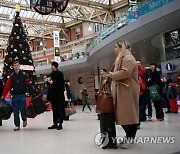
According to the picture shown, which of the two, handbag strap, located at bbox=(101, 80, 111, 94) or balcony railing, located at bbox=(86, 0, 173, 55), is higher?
balcony railing, located at bbox=(86, 0, 173, 55)

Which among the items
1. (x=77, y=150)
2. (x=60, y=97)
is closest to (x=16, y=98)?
(x=60, y=97)

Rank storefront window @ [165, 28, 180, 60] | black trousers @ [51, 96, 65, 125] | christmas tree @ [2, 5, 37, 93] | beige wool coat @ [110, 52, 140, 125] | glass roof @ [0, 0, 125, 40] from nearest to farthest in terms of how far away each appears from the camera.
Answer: beige wool coat @ [110, 52, 140, 125] < black trousers @ [51, 96, 65, 125] < storefront window @ [165, 28, 180, 60] < christmas tree @ [2, 5, 37, 93] < glass roof @ [0, 0, 125, 40]

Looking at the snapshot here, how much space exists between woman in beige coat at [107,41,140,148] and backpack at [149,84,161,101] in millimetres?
3139

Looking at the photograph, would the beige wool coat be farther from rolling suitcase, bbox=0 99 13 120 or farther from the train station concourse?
rolling suitcase, bbox=0 99 13 120

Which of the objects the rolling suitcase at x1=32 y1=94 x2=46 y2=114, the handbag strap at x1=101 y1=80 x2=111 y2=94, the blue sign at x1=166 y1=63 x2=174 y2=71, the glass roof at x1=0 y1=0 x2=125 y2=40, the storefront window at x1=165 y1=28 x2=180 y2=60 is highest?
the glass roof at x1=0 y1=0 x2=125 y2=40

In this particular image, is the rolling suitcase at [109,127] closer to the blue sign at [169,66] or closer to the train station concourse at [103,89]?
the train station concourse at [103,89]

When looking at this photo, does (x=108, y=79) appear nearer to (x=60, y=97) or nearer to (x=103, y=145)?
(x=103, y=145)

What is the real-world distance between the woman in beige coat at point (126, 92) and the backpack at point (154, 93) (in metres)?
3.14

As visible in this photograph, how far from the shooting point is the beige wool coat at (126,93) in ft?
11.3

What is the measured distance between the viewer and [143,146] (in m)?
3.58

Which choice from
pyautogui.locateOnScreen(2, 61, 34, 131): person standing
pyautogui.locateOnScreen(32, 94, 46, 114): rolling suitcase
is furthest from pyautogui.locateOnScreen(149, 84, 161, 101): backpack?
pyautogui.locateOnScreen(2, 61, 34, 131): person standing

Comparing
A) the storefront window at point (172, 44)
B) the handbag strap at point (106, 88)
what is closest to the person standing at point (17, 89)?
the handbag strap at point (106, 88)

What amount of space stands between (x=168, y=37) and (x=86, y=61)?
32.8 feet

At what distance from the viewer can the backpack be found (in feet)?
21.7
